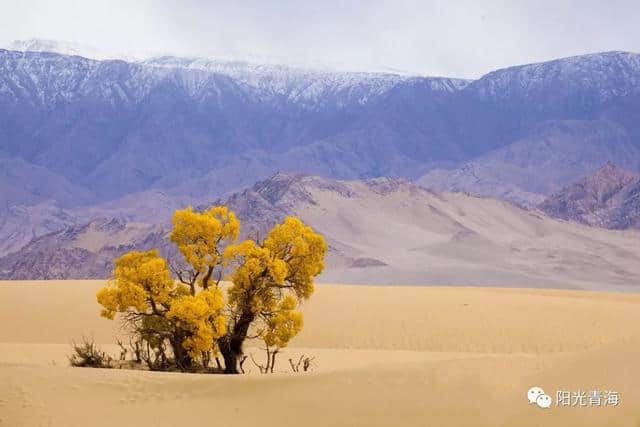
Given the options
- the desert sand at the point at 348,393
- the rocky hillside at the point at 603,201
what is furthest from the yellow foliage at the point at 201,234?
the rocky hillside at the point at 603,201

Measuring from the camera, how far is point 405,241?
4055 inches

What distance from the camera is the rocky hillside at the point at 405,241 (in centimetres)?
8819

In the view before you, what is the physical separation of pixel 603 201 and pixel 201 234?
5817 inches

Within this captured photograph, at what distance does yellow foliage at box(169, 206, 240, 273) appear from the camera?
15.0 meters

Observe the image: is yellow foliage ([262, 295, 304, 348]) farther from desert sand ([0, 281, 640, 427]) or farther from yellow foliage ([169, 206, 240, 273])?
desert sand ([0, 281, 640, 427])

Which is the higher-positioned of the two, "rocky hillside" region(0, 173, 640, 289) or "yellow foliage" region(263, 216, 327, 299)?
"rocky hillside" region(0, 173, 640, 289)

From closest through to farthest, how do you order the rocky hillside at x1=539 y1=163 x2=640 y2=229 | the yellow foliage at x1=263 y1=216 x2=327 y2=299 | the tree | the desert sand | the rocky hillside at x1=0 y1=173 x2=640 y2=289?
the desert sand
the tree
the yellow foliage at x1=263 y1=216 x2=327 y2=299
the rocky hillside at x1=0 y1=173 x2=640 y2=289
the rocky hillside at x1=539 y1=163 x2=640 y2=229

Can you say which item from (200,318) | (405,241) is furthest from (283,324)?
(405,241)

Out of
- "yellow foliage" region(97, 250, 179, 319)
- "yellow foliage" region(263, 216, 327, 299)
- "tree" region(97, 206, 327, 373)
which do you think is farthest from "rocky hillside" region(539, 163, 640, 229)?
"yellow foliage" region(97, 250, 179, 319)

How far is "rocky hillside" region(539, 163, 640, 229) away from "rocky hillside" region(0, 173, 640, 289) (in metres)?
26.1

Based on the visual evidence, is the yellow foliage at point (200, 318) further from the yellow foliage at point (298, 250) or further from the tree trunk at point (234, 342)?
the yellow foliage at point (298, 250)

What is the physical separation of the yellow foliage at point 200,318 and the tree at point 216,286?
0.07ft

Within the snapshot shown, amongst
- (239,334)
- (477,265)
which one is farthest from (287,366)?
(477,265)

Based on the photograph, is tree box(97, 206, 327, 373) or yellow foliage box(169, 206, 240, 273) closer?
tree box(97, 206, 327, 373)
